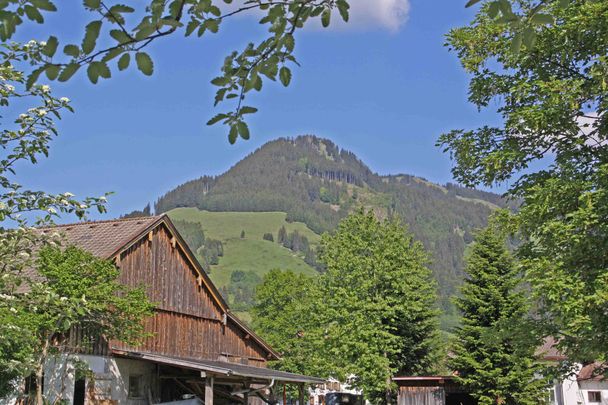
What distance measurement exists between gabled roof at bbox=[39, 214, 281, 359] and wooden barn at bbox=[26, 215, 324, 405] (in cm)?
4

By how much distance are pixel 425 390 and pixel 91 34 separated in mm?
42496

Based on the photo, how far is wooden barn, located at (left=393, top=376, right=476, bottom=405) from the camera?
43.0m

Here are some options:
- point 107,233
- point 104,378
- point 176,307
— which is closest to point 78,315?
point 104,378

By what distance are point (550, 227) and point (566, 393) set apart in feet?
143

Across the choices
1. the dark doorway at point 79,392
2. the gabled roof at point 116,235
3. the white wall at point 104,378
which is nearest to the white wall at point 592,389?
the gabled roof at point 116,235

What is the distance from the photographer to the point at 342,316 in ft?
135

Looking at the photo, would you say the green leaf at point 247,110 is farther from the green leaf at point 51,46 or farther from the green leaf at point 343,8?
the green leaf at point 51,46

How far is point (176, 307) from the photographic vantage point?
1169 inches

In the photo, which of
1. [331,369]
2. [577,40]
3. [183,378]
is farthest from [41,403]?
[331,369]

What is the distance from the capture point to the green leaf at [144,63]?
339 cm

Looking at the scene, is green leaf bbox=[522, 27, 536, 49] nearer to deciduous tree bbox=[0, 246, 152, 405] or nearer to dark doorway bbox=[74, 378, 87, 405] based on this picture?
deciduous tree bbox=[0, 246, 152, 405]

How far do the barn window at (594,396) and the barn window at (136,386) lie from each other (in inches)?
1458

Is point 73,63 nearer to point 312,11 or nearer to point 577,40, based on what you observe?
point 312,11

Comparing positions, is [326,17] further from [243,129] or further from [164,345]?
[164,345]
